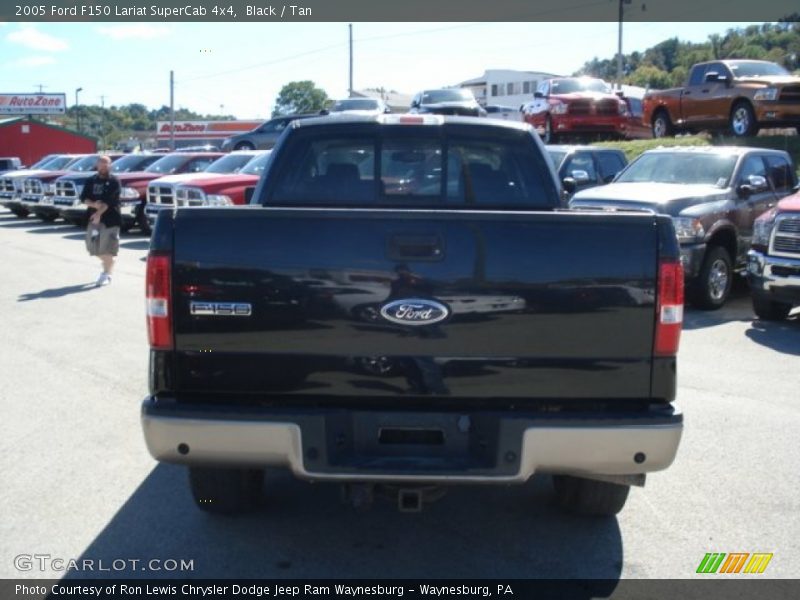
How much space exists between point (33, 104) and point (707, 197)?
276 feet

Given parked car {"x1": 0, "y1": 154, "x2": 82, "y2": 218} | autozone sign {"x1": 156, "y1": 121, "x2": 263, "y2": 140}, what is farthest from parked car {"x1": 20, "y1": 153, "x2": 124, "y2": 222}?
autozone sign {"x1": 156, "y1": 121, "x2": 263, "y2": 140}

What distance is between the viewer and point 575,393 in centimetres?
383

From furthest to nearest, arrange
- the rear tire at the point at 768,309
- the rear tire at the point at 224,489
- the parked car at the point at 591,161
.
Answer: the parked car at the point at 591,161 < the rear tire at the point at 768,309 < the rear tire at the point at 224,489

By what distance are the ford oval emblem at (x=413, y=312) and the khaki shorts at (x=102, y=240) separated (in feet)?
33.7

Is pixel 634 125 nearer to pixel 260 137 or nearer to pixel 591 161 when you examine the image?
pixel 591 161

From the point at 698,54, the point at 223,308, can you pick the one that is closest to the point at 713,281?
the point at 223,308

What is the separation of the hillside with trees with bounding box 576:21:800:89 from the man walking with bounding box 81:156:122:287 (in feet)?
212

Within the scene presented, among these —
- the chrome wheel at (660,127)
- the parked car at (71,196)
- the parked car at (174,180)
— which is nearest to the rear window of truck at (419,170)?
the parked car at (174,180)

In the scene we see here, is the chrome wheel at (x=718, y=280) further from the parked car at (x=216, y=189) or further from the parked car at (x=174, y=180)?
the parked car at (x=174, y=180)

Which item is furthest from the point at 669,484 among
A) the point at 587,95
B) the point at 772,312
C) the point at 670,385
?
the point at 587,95

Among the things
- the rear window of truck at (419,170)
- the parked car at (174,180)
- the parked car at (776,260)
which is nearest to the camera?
the rear window of truck at (419,170)

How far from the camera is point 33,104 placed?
84.8m

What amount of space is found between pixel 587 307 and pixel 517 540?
144 cm

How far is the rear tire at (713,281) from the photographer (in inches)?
444
